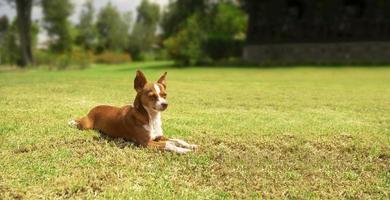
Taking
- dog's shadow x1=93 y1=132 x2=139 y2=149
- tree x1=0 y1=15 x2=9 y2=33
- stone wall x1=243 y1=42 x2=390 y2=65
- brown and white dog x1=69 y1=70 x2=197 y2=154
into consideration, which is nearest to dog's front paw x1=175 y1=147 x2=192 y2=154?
brown and white dog x1=69 y1=70 x2=197 y2=154

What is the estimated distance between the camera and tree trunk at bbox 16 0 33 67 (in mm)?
49188

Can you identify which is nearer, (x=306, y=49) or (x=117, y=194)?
(x=117, y=194)

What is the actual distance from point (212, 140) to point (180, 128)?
1.03 meters

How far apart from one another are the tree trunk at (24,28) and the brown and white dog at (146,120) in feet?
141

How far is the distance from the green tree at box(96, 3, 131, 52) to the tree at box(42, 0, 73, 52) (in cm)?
836

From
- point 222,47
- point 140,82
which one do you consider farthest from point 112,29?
point 140,82

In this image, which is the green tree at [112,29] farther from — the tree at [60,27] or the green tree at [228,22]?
the green tree at [228,22]

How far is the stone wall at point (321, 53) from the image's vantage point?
36281 mm

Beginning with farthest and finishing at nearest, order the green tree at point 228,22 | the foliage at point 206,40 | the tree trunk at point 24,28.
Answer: the green tree at point 228,22, the tree trunk at point 24,28, the foliage at point 206,40

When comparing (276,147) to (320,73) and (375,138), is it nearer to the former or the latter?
(375,138)

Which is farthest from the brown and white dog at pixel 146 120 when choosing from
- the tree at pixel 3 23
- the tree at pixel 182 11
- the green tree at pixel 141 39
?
the tree at pixel 3 23

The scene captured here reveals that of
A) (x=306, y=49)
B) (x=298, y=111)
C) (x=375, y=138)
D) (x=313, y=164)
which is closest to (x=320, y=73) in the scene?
(x=306, y=49)

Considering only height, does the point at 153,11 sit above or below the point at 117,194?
above

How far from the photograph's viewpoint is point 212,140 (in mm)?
9250
